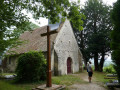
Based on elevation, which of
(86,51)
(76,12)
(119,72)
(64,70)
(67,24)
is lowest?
(64,70)

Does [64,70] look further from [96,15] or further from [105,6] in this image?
[105,6]

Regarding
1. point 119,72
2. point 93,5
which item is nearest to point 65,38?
point 93,5

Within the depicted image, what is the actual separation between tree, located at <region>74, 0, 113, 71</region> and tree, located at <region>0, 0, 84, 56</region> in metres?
13.2

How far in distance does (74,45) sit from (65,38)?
259cm

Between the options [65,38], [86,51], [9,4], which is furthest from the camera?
[86,51]

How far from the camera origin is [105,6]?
19.8 meters

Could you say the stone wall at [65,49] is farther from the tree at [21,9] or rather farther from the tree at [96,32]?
the tree at [21,9]

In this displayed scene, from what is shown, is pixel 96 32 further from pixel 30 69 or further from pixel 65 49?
pixel 30 69

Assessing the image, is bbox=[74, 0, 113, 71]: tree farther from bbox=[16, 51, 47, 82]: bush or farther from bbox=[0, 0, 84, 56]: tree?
bbox=[0, 0, 84, 56]: tree

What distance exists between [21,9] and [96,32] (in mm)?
15821

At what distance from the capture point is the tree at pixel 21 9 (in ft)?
17.0

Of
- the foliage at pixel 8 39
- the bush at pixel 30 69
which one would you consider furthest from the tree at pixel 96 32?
the foliage at pixel 8 39

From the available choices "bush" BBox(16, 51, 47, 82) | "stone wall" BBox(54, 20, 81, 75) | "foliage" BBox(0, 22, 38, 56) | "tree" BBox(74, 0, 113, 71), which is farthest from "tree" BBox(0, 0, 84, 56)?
"tree" BBox(74, 0, 113, 71)

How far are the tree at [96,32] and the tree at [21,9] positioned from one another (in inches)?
519
